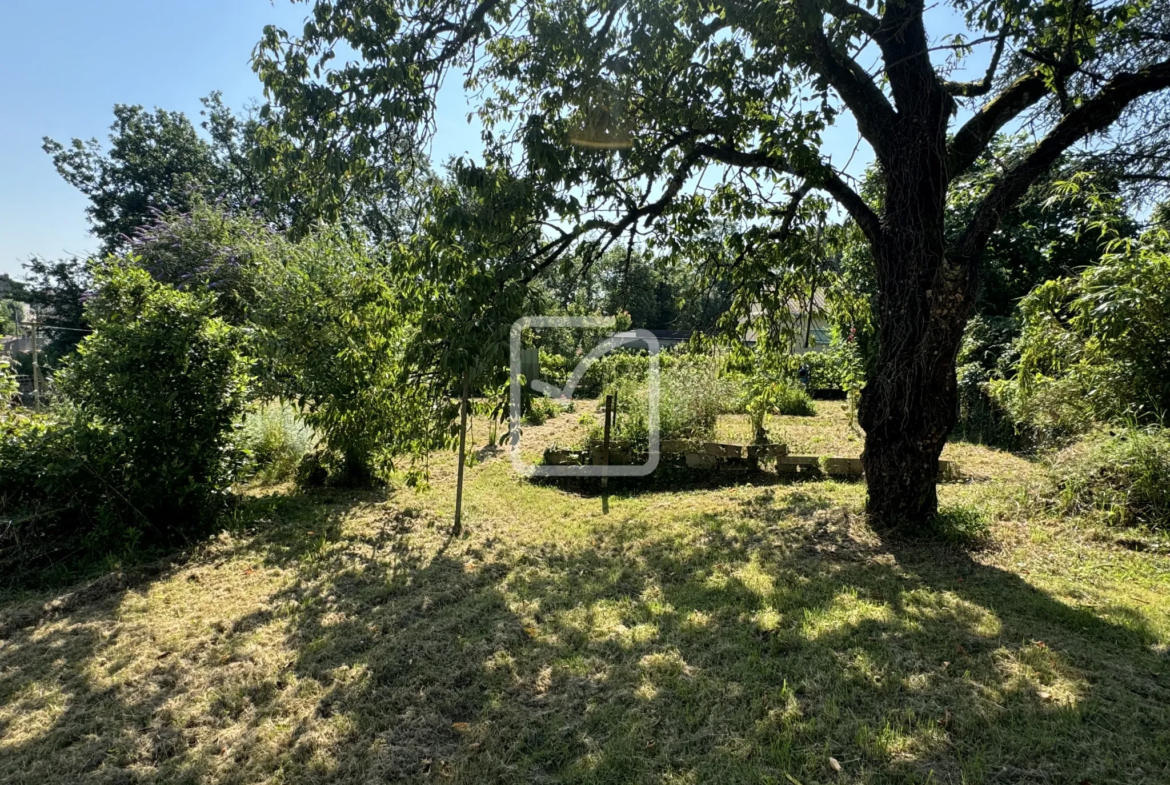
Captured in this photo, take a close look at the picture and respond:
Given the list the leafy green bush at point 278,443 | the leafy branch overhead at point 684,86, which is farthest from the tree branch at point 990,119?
the leafy green bush at point 278,443

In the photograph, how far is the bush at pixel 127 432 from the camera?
395 centimetres

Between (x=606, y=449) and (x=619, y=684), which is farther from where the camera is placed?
(x=606, y=449)

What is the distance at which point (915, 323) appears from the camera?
12.3ft

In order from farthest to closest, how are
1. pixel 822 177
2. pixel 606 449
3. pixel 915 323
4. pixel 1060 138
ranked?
pixel 606 449, pixel 822 177, pixel 915 323, pixel 1060 138

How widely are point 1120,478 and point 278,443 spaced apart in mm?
8135

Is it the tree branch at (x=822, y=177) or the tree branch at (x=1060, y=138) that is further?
the tree branch at (x=822, y=177)

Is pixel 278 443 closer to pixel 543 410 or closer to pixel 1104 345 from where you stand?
pixel 543 410

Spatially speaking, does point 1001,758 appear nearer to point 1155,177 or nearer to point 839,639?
point 839,639

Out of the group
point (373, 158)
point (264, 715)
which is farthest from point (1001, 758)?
point (373, 158)

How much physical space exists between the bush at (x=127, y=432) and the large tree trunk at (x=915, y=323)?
203 inches

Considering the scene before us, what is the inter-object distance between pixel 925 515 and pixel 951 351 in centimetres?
126

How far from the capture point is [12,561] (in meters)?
3.71

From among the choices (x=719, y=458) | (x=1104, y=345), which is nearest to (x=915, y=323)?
(x=1104, y=345)

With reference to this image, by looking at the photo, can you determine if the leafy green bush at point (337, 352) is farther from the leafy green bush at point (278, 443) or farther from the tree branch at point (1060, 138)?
the tree branch at point (1060, 138)
